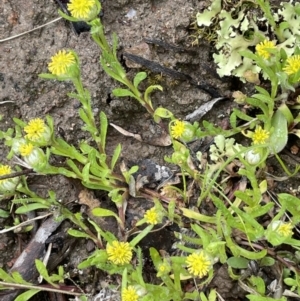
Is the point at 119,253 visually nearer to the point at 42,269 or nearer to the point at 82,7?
the point at 42,269

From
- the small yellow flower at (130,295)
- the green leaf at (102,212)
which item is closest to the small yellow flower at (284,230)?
the small yellow flower at (130,295)

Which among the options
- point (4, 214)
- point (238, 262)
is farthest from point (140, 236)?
point (4, 214)

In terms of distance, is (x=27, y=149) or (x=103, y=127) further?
A: (x=103, y=127)

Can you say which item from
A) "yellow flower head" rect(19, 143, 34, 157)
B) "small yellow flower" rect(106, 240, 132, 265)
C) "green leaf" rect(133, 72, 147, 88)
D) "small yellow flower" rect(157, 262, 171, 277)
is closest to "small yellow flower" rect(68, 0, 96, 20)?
"green leaf" rect(133, 72, 147, 88)

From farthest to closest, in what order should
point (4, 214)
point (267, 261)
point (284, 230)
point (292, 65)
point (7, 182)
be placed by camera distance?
1. point (4, 214)
2. point (7, 182)
3. point (267, 261)
4. point (292, 65)
5. point (284, 230)

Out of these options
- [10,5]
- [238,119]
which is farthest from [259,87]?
[10,5]

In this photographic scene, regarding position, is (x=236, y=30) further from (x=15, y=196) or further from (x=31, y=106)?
(x=15, y=196)

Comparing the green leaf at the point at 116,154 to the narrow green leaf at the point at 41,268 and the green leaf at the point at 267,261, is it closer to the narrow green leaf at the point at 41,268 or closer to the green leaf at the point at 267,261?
the narrow green leaf at the point at 41,268
